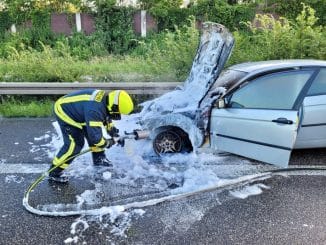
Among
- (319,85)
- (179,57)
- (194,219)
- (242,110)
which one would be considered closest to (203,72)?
(242,110)

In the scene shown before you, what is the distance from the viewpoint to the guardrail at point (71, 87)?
9086 mm

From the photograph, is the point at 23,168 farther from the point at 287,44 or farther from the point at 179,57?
the point at 287,44

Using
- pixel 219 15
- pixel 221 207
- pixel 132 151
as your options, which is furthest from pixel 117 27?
pixel 221 207

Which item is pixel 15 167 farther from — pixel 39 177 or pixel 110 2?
pixel 110 2

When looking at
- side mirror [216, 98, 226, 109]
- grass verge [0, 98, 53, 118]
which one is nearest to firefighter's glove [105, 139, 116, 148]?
side mirror [216, 98, 226, 109]

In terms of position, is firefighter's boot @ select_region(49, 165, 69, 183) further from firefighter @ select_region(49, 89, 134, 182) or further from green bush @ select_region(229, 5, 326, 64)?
green bush @ select_region(229, 5, 326, 64)

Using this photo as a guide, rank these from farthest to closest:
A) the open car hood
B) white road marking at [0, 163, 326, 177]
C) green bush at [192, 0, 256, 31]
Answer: green bush at [192, 0, 256, 31] → the open car hood → white road marking at [0, 163, 326, 177]

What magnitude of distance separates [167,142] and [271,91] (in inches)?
65.4

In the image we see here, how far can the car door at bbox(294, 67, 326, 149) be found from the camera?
600 cm

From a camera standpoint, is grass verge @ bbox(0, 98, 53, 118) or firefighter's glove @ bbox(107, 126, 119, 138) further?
grass verge @ bbox(0, 98, 53, 118)

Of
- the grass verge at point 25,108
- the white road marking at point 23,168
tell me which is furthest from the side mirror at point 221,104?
the grass verge at point 25,108

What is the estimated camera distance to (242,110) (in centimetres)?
581

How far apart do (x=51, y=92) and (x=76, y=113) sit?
156 inches

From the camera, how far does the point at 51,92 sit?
9203 millimetres
